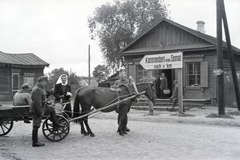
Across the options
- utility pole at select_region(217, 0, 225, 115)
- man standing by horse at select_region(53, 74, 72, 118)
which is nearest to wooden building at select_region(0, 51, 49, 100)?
man standing by horse at select_region(53, 74, 72, 118)

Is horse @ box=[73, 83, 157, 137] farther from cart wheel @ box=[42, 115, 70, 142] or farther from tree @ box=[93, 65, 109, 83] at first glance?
tree @ box=[93, 65, 109, 83]

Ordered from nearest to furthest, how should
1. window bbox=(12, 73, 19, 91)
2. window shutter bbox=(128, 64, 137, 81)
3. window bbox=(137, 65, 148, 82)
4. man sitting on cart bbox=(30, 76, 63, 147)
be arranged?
man sitting on cart bbox=(30, 76, 63, 147)
window bbox=(137, 65, 148, 82)
window shutter bbox=(128, 64, 137, 81)
window bbox=(12, 73, 19, 91)

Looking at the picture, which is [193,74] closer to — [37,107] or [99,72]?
[37,107]

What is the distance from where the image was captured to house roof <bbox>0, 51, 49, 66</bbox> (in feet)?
84.2

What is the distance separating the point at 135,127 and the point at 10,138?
13.7ft

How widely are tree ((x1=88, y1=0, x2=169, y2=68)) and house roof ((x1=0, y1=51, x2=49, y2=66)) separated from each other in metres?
9.81

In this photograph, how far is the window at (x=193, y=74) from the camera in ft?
60.1

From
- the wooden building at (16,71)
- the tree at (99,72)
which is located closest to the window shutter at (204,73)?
the wooden building at (16,71)

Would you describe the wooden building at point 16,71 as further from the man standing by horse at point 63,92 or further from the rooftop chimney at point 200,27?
the man standing by horse at point 63,92

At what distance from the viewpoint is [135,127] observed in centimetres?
998

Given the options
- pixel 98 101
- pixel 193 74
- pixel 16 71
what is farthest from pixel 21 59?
pixel 98 101

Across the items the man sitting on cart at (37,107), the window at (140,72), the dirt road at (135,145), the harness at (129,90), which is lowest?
the dirt road at (135,145)

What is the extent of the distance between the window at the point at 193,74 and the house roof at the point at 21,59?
15.6 meters

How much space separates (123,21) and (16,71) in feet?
49.5
